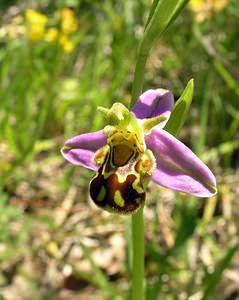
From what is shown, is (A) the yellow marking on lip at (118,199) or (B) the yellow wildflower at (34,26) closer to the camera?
(A) the yellow marking on lip at (118,199)

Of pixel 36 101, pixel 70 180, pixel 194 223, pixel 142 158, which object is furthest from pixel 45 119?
pixel 142 158

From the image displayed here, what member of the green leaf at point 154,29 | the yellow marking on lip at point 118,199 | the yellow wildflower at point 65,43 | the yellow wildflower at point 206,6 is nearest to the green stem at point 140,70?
the green leaf at point 154,29

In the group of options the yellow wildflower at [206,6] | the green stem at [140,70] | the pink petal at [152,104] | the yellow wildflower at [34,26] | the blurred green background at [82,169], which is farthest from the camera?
the yellow wildflower at [206,6]

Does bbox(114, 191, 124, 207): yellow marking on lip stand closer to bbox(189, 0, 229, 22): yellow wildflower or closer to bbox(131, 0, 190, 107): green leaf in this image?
bbox(131, 0, 190, 107): green leaf

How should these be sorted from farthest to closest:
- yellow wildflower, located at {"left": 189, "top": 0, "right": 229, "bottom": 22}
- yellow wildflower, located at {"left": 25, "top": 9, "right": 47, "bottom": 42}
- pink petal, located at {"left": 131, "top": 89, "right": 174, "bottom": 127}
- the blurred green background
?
yellow wildflower, located at {"left": 189, "top": 0, "right": 229, "bottom": 22}
yellow wildflower, located at {"left": 25, "top": 9, "right": 47, "bottom": 42}
the blurred green background
pink petal, located at {"left": 131, "top": 89, "right": 174, "bottom": 127}

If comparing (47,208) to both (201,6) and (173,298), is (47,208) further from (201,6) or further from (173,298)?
(201,6)

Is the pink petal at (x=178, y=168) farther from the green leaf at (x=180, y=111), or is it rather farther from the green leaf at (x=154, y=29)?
the green leaf at (x=154, y=29)

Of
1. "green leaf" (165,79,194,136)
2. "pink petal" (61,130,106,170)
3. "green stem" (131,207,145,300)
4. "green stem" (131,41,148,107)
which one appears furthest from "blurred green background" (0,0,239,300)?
"green stem" (131,41,148,107)

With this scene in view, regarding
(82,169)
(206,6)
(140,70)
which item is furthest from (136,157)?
(206,6)
